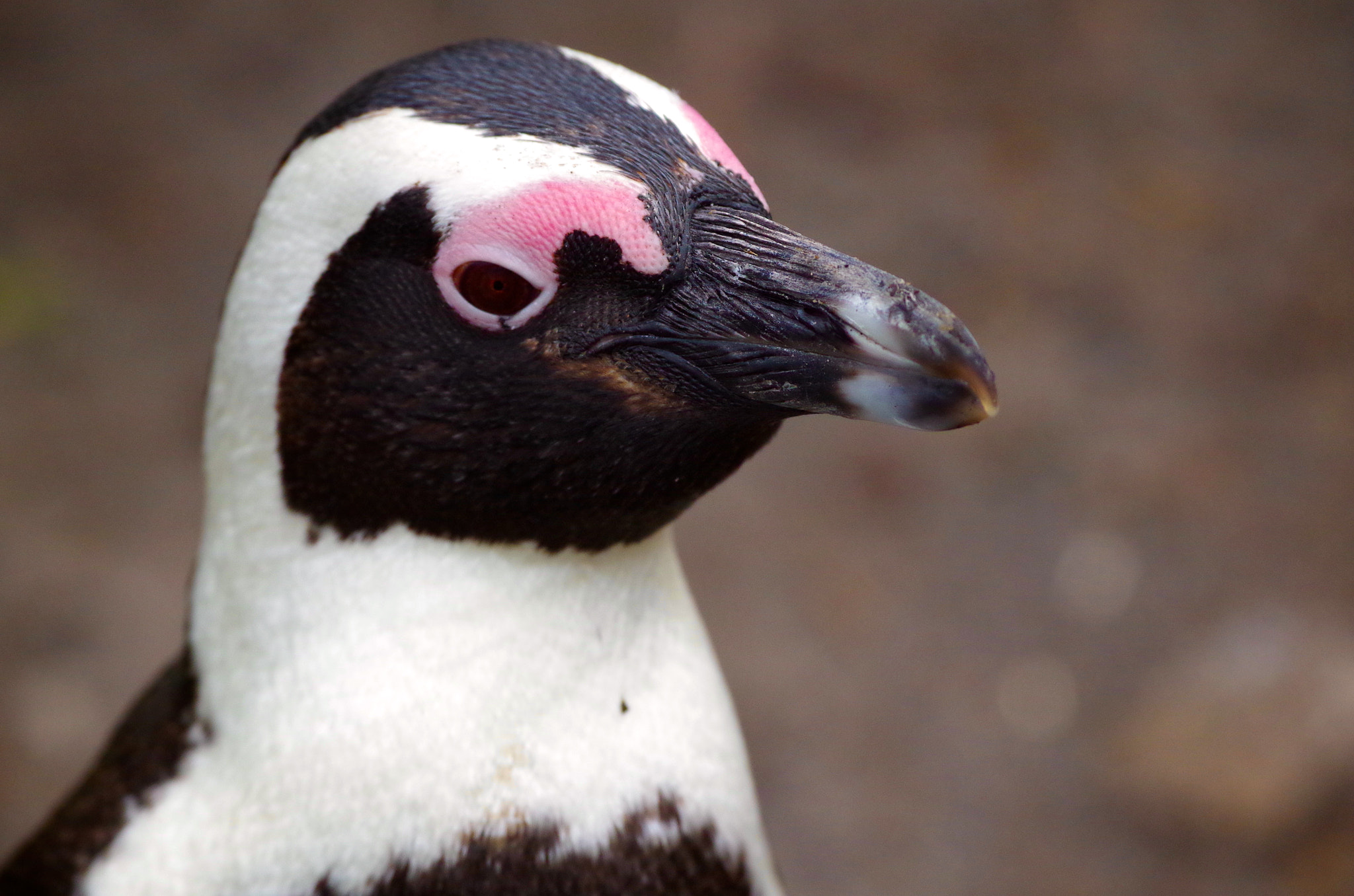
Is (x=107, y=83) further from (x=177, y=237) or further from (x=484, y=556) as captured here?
(x=484, y=556)

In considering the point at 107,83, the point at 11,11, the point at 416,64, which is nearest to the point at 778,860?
the point at 416,64

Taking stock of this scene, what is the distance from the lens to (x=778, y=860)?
10.7 ft

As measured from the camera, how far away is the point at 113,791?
4.86 feet

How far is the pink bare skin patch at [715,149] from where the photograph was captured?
50.9 inches

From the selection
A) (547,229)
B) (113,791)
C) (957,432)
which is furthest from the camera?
(957,432)

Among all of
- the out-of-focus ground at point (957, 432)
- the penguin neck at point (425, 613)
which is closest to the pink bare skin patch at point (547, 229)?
the penguin neck at point (425, 613)

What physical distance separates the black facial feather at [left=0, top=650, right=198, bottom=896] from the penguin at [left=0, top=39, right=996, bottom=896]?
0.02 m

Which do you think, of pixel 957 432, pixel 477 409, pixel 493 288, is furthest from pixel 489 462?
pixel 957 432

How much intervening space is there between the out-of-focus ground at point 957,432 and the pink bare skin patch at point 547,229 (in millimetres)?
2357

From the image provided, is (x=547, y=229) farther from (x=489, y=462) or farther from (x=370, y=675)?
(x=370, y=675)

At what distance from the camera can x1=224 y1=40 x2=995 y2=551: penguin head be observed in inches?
46.3

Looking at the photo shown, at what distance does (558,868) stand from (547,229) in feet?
1.95

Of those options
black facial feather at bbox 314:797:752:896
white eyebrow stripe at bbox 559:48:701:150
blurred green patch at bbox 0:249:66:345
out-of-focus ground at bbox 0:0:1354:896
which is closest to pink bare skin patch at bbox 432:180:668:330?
white eyebrow stripe at bbox 559:48:701:150

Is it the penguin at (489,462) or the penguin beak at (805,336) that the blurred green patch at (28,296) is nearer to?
the penguin at (489,462)
